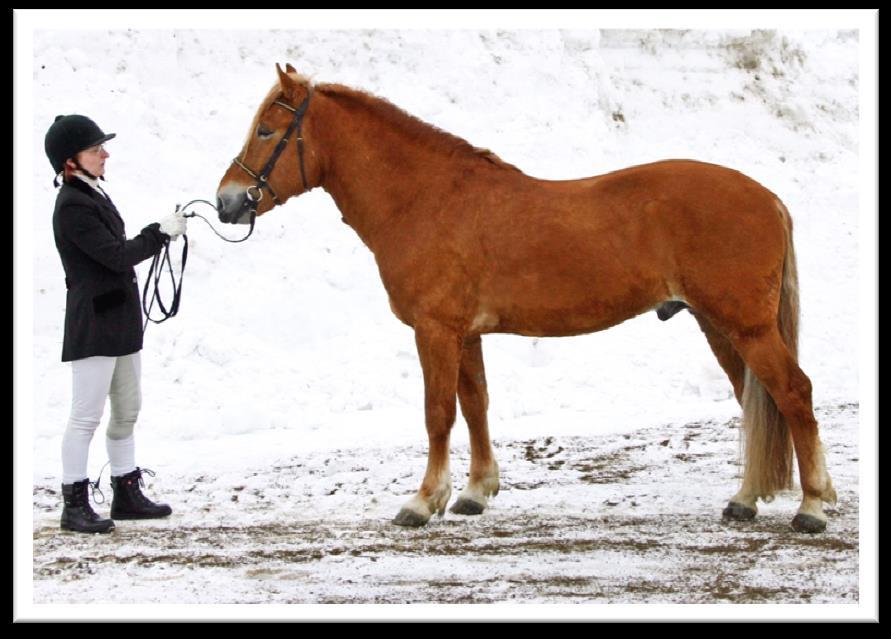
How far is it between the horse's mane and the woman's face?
4.04 ft

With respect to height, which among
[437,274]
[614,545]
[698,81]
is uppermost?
[698,81]

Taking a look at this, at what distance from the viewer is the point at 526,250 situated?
5.34 meters

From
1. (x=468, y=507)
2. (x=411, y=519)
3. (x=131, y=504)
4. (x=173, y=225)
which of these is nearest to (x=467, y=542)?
(x=411, y=519)

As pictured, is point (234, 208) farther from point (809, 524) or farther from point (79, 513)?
point (809, 524)

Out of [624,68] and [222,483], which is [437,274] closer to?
[222,483]

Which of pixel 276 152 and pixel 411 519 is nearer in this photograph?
pixel 411 519

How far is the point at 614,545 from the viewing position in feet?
16.4

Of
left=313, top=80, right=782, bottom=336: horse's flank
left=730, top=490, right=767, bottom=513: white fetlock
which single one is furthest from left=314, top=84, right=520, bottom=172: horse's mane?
left=730, top=490, right=767, bottom=513: white fetlock

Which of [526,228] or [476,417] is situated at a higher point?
[526,228]

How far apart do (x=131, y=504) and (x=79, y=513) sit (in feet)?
1.12

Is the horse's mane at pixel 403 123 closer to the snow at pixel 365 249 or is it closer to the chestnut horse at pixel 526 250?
the chestnut horse at pixel 526 250

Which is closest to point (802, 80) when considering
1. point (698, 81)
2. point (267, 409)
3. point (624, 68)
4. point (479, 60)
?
point (698, 81)

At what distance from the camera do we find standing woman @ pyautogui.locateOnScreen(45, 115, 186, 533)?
17.4 ft

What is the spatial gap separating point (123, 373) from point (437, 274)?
1830mm
